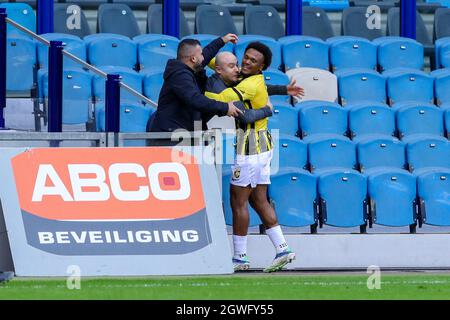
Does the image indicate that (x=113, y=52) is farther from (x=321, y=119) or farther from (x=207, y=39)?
(x=321, y=119)

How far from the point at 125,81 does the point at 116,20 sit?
2252 mm

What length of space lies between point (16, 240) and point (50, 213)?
0.34 metres

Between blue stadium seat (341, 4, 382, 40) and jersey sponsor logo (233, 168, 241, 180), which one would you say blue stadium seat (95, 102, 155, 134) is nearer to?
jersey sponsor logo (233, 168, 241, 180)

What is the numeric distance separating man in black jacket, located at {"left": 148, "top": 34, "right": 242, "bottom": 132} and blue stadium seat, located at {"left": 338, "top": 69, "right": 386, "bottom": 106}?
3025mm

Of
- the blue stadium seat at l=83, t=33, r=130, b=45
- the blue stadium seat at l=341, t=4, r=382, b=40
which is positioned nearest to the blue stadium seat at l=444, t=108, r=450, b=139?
the blue stadium seat at l=341, t=4, r=382, b=40

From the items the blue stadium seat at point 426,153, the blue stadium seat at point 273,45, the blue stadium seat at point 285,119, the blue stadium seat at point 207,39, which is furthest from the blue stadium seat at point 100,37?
the blue stadium seat at point 426,153

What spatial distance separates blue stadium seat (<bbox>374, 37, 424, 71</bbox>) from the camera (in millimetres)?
14555

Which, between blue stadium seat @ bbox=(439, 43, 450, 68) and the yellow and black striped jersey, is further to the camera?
blue stadium seat @ bbox=(439, 43, 450, 68)

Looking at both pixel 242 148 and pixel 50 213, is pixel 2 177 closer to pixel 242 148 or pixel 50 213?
pixel 50 213

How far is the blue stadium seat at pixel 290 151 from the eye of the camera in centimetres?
1199

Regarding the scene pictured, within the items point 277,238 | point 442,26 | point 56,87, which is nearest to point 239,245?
point 277,238

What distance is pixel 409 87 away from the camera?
13828 millimetres

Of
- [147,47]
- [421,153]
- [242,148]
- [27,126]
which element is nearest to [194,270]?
[242,148]

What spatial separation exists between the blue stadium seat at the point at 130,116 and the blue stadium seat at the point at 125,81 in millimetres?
55
